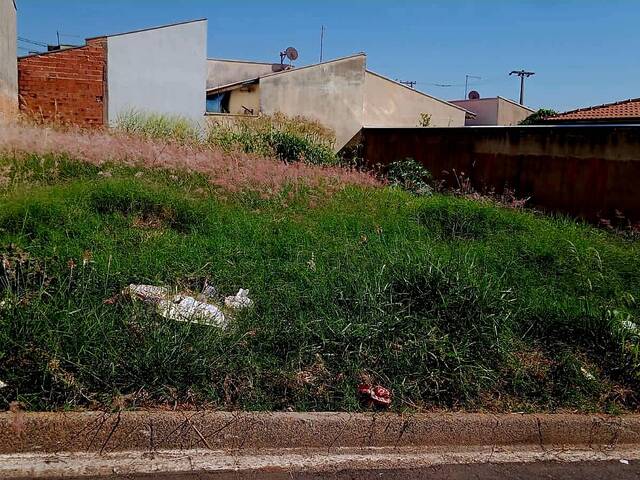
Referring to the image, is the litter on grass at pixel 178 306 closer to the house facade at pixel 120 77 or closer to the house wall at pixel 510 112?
the house facade at pixel 120 77

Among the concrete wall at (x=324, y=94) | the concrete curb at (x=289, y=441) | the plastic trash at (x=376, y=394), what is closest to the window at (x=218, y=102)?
the concrete wall at (x=324, y=94)

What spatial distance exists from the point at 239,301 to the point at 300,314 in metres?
0.54

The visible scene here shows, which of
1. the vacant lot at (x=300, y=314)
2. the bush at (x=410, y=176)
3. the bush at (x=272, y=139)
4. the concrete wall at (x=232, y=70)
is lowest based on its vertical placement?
the vacant lot at (x=300, y=314)

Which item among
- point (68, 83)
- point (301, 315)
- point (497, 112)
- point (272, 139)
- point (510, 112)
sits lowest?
point (301, 315)

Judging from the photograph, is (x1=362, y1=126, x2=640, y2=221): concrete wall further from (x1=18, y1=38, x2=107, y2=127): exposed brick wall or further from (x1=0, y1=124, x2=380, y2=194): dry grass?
(x1=18, y1=38, x2=107, y2=127): exposed brick wall

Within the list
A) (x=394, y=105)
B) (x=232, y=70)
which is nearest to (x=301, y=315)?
(x=394, y=105)

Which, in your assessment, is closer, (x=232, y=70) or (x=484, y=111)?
(x=232, y=70)

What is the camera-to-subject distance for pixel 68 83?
50.5 feet

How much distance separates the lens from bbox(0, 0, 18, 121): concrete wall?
11328 millimetres

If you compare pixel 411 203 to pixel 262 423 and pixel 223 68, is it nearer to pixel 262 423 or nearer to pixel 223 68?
pixel 262 423

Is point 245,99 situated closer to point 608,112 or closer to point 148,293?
point 608,112

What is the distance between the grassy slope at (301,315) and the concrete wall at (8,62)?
5.54m

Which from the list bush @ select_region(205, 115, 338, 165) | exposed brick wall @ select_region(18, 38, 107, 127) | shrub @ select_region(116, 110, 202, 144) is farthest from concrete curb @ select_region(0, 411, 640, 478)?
exposed brick wall @ select_region(18, 38, 107, 127)

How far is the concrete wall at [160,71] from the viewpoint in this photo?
53.9 ft
